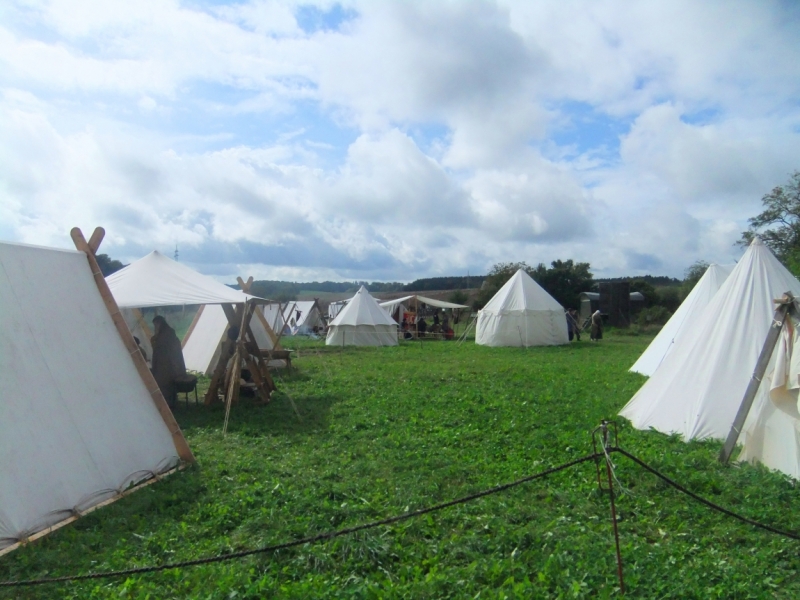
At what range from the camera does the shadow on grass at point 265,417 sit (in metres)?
8.54

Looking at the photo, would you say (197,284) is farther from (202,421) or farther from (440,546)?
(440,546)

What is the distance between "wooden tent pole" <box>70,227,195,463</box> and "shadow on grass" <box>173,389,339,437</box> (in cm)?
181

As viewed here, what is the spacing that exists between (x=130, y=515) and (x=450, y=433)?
4154mm

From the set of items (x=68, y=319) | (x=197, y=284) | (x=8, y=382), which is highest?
(x=197, y=284)

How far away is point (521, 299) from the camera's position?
25438 millimetres

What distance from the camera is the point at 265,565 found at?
4148 mm

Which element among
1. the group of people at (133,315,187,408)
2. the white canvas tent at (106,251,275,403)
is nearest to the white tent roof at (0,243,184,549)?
the white canvas tent at (106,251,275,403)

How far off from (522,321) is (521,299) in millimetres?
996

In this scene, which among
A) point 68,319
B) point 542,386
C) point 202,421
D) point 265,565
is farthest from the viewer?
point 542,386

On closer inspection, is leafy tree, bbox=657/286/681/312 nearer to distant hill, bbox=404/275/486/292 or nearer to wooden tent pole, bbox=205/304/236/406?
distant hill, bbox=404/275/486/292

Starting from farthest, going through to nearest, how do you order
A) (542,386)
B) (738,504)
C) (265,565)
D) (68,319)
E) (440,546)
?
(542,386)
(68,319)
(738,504)
(440,546)
(265,565)

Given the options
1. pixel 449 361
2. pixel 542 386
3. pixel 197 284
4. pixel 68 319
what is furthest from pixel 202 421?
pixel 449 361

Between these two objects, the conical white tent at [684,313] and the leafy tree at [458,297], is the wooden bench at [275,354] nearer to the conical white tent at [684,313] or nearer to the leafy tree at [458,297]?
the conical white tent at [684,313]

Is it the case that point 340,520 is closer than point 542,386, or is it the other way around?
point 340,520
